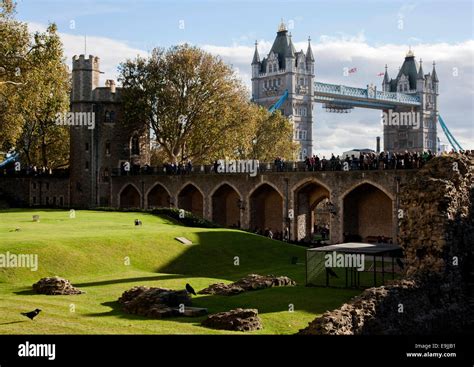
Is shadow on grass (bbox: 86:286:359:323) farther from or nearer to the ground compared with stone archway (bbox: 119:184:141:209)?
nearer to the ground

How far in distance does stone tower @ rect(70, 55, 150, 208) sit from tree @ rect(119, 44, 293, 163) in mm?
2195

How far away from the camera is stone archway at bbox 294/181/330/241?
197 ft

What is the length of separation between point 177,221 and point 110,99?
88.1 ft

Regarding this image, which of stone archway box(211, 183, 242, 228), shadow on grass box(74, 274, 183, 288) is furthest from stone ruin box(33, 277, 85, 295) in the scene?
stone archway box(211, 183, 242, 228)

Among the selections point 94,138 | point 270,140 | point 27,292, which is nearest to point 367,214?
point 94,138

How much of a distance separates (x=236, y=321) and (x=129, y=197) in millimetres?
55515

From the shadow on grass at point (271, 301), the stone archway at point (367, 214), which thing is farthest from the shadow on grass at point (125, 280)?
the stone archway at point (367, 214)

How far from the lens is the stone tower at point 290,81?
16225 cm

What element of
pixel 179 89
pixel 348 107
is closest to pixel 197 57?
pixel 179 89

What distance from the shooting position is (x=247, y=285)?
30406mm

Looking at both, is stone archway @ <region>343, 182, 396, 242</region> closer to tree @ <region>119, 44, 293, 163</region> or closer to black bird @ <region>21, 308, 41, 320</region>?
tree @ <region>119, 44, 293, 163</region>

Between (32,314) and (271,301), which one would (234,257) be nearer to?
(271,301)

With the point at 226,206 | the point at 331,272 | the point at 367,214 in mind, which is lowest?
the point at 331,272

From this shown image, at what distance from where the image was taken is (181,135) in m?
75.8
